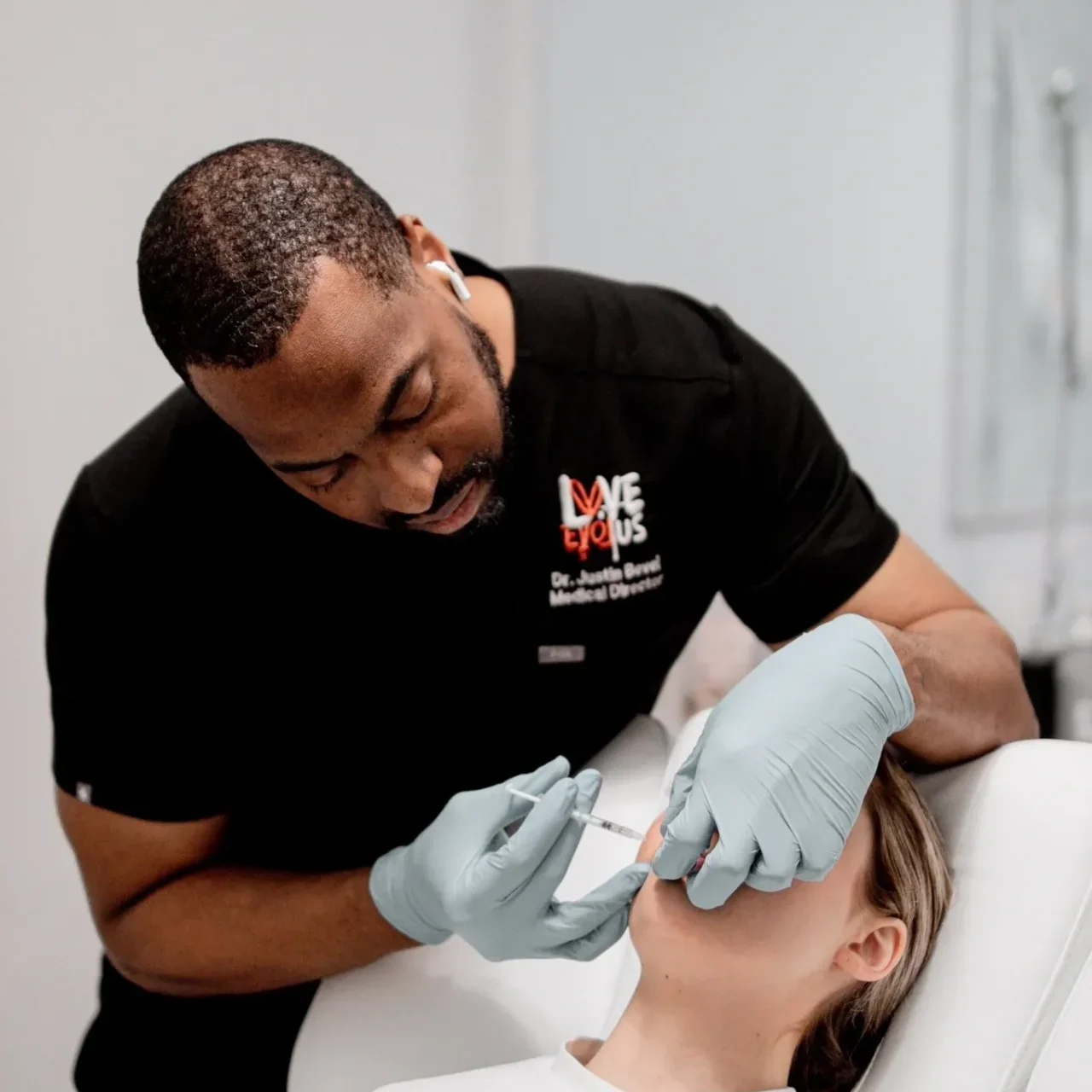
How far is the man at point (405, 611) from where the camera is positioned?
110cm

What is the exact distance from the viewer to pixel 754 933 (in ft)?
3.60

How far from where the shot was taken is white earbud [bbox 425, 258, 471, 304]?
1.24 meters

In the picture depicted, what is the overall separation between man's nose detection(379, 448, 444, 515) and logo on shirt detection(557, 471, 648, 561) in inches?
10.1

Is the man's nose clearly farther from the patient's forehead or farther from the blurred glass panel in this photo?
the blurred glass panel

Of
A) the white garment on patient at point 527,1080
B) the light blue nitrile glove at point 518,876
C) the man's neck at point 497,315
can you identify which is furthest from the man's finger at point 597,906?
the man's neck at point 497,315

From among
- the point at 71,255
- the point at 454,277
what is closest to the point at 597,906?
the point at 454,277

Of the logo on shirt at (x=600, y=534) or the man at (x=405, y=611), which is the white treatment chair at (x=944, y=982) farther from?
the logo on shirt at (x=600, y=534)

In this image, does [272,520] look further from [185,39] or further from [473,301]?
[185,39]

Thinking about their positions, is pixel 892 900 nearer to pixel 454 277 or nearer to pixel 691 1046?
pixel 691 1046

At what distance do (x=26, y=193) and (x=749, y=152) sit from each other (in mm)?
1440

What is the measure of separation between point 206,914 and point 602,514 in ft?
1.98

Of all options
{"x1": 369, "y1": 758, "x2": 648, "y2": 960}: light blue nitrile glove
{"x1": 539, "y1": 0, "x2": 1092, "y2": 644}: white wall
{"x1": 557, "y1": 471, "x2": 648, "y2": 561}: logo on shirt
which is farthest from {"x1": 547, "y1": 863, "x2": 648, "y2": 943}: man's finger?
{"x1": 539, "y1": 0, "x2": 1092, "y2": 644}: white wall

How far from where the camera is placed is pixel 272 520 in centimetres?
130

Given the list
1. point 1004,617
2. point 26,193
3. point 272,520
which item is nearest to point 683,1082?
point 272,520
